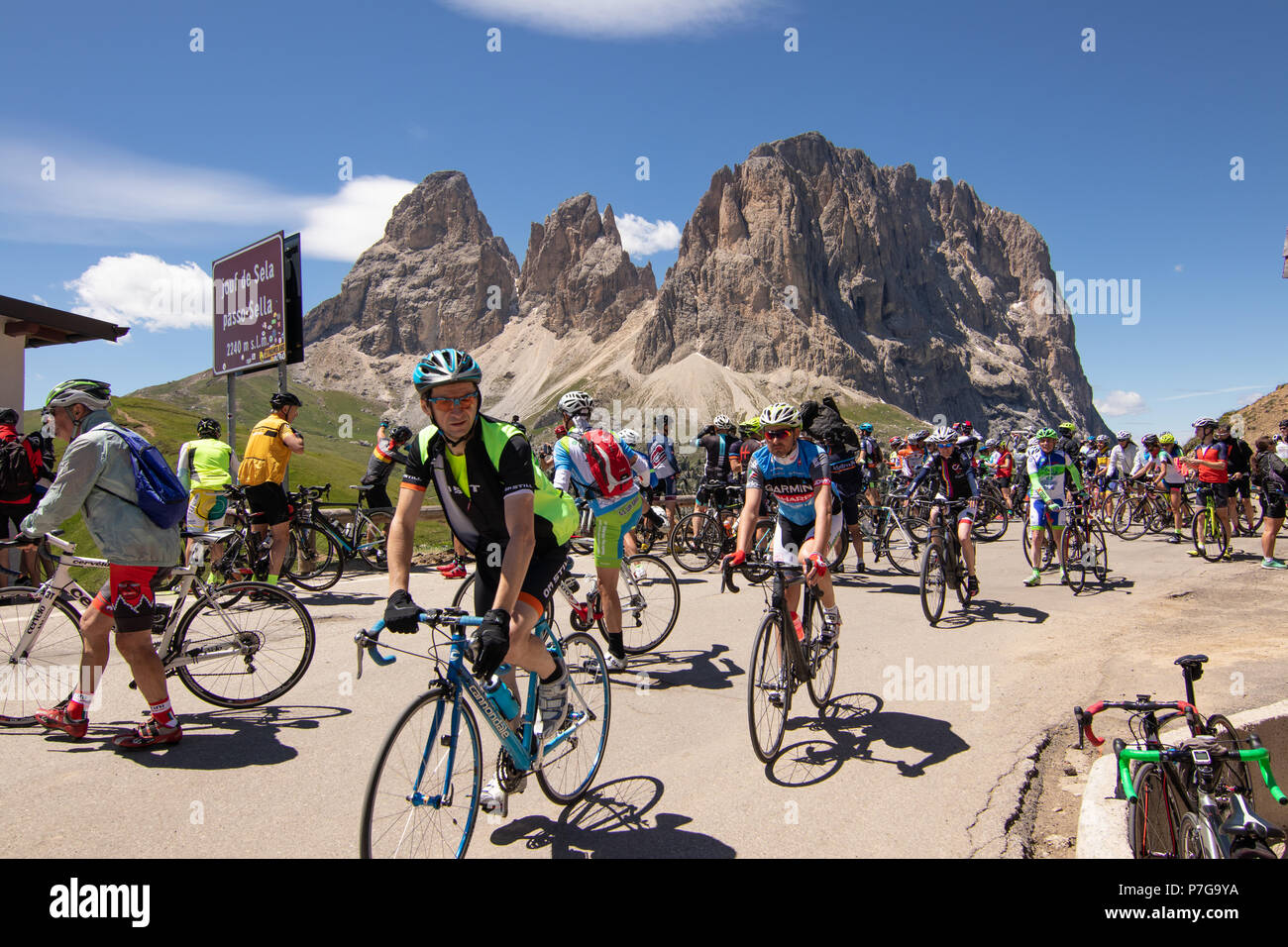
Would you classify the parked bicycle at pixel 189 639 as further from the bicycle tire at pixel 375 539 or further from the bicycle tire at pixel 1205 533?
the bicycle tire at pixel 1205 533

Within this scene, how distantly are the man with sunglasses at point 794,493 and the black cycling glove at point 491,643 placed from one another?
2.53 metres

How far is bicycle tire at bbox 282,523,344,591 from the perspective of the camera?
401 inches

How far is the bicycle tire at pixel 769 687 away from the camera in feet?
15.5

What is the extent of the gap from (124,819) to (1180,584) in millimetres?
12494

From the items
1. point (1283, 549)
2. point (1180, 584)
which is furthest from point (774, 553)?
point (1283, 549)

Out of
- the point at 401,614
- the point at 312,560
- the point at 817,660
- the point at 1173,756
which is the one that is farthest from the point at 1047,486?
the point at 401,614

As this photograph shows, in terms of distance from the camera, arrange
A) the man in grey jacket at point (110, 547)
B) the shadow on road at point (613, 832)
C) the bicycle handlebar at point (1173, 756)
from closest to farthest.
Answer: the bicycle handlebar at point (1173, 756) → the shadow on road at point (613, 832) → the man in grey jacket at point (110, 547)

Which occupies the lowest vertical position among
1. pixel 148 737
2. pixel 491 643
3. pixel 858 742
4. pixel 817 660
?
pixel 858 742

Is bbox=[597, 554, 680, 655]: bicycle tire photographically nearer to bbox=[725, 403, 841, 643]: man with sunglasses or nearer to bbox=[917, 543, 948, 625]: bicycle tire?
bbox=[725, 403, 841, 643]: man with sunglasses

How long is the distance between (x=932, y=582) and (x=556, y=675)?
246 inches

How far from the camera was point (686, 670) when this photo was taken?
22.3 ft

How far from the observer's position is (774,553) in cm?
615

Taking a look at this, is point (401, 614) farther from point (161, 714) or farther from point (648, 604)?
point (648, 604)

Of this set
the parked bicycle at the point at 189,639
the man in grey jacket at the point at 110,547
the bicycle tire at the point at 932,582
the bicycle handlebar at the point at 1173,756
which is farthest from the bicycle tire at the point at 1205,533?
the man in grey jacket at the point at 110,547
